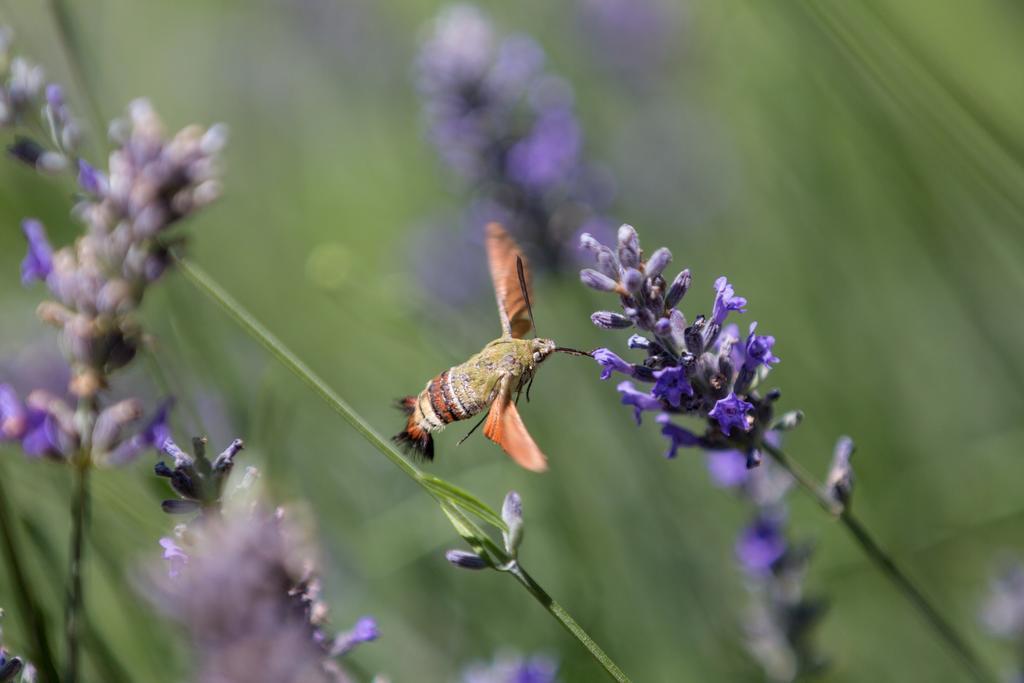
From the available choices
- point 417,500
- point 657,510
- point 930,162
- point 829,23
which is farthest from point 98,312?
point 930,162

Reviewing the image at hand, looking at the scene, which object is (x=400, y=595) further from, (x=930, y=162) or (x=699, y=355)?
(x=930, y=162)

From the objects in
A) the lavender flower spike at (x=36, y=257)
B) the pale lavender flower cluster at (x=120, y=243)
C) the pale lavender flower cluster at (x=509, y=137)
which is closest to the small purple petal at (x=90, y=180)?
the pale lavender flower cluster at (x=120, y=243)

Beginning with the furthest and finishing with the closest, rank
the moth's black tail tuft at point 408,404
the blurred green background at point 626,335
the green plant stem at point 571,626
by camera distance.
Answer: the blurred green background at point 626,335
the moth's black tail tuft at point 408,404
the green plant stem at point 571,626

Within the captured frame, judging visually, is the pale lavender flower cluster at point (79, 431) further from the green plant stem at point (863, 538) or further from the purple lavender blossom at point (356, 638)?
the green plant stem at point (863, 538)

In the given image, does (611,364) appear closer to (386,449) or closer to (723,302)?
(723,302)

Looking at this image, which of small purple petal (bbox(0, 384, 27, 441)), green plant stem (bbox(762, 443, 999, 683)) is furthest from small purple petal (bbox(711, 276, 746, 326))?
small purple petal (bbox(0, 384, 27, 441))

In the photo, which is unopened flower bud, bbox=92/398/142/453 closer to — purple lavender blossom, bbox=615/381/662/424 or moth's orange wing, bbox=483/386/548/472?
moth's orange wing, bbox=483/386/548/472

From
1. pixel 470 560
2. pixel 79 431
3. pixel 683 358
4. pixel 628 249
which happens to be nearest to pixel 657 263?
pixel 628 249
